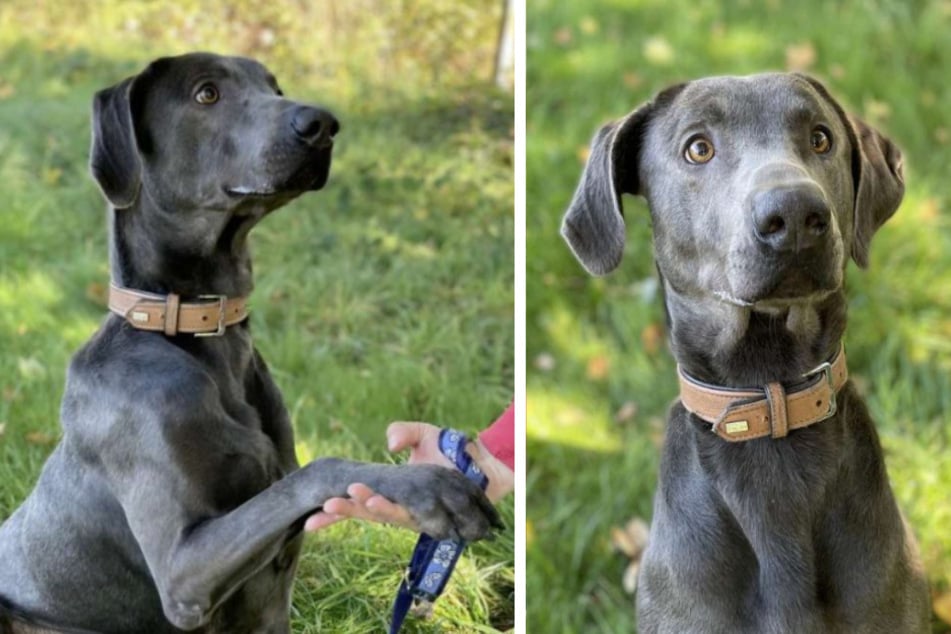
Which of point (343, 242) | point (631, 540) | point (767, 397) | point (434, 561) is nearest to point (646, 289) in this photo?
point (631, 540)

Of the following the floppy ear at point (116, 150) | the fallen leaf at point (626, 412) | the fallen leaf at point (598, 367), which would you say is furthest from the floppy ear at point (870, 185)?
the fallen leaf at point (598, 367)

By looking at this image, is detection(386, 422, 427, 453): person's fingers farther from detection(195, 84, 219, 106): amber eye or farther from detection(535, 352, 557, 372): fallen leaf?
detection(535, 352, 557, 372): fallen leaf

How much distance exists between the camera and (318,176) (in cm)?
314

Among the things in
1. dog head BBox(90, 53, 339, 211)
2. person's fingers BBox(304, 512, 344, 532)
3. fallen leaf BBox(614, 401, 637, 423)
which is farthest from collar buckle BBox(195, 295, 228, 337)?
fallen leaf BBox(614, 401, 637, 423)

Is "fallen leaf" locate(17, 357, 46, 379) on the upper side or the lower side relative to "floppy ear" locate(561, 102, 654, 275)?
lower

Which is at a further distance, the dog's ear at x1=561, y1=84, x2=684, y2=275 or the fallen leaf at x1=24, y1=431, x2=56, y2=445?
the fallen leaf at x1=24, y1=431, x2=56, y2=445

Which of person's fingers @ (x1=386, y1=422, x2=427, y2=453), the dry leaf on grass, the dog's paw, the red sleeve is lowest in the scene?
the dry leaf on grass

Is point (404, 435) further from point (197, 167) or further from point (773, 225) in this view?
point (773, 225)

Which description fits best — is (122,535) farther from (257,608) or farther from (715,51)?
(715,51)

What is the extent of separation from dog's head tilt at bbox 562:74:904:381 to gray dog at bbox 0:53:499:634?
64 centimetres

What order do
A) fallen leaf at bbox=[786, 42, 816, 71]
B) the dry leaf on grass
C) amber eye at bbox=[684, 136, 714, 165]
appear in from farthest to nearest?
1. fallen leaf at bbox=[786, 42, 816, 71]
2. the dry leaf on grass
3. amber eye at bbox=[684, 136, 714, 165]

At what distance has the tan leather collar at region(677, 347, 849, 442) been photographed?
2.70 m

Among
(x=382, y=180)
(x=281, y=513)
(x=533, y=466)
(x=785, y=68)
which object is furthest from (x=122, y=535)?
(x=785, y=68)

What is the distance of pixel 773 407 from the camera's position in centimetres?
270
